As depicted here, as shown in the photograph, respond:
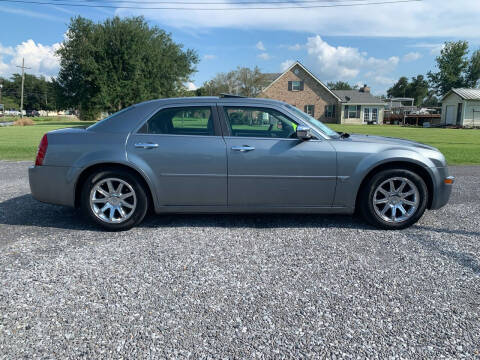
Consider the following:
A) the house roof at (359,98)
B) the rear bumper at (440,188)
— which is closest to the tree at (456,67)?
the house roof at (359,98)

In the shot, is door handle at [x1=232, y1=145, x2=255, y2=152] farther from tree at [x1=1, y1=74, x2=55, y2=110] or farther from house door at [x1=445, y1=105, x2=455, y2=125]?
tree at [x1=1, y1=74, x2=55, y2=110]

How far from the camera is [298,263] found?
3.40 meters

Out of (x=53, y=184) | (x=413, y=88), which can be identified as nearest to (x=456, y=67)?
(x=413, y=88)

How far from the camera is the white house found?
42.8 meters

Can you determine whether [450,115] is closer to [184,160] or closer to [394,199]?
[394,199]

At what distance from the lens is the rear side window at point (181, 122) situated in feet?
14.2

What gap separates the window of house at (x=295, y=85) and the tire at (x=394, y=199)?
44.9m

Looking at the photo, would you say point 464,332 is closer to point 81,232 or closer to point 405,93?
point 81,232

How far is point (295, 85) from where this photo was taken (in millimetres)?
47375

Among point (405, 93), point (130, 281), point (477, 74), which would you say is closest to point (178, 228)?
point (130, 281)

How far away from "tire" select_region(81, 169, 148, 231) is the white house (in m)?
48.1

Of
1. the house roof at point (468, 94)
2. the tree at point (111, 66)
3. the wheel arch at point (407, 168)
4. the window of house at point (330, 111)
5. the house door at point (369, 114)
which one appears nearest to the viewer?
the wheel arch at point (407, 168)

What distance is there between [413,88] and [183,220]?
104m

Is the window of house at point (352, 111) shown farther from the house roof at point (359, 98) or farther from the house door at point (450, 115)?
the house door at point (450, 115)
